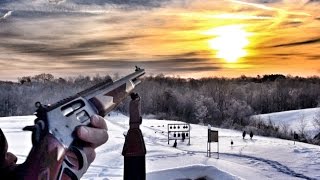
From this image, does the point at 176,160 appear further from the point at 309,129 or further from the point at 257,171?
the point at 309,129

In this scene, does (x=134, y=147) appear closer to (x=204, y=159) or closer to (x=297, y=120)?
(x=204, y=159)

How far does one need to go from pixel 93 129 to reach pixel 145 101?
62.7 metres

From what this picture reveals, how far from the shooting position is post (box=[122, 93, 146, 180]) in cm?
809

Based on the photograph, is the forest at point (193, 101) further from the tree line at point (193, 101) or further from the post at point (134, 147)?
the post at point (134, 147)

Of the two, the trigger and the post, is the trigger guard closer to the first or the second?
the trigger

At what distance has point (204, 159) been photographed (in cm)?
1894

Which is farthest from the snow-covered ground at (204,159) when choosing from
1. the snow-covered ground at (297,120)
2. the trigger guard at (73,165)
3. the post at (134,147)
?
the snow-covered ground at (297,120)

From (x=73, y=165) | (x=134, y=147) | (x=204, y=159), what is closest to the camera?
(x=73, y=165)

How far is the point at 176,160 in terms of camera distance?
18.5 metres

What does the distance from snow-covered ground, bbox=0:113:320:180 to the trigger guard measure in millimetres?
9665

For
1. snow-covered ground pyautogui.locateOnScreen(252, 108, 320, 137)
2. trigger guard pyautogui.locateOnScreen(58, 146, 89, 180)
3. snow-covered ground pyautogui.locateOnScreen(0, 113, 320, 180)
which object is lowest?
snow-covered ground pyautogui.locateOnScreen(0, 113, 320, 180)

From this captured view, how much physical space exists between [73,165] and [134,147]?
6.05 metres

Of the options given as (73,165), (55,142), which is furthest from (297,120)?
(55,142)

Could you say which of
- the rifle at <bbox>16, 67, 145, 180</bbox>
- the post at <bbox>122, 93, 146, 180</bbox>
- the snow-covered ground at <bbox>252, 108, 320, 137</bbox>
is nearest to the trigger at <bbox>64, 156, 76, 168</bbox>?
the rifle at <bbox>16, 67, 145, 180</bbox>
